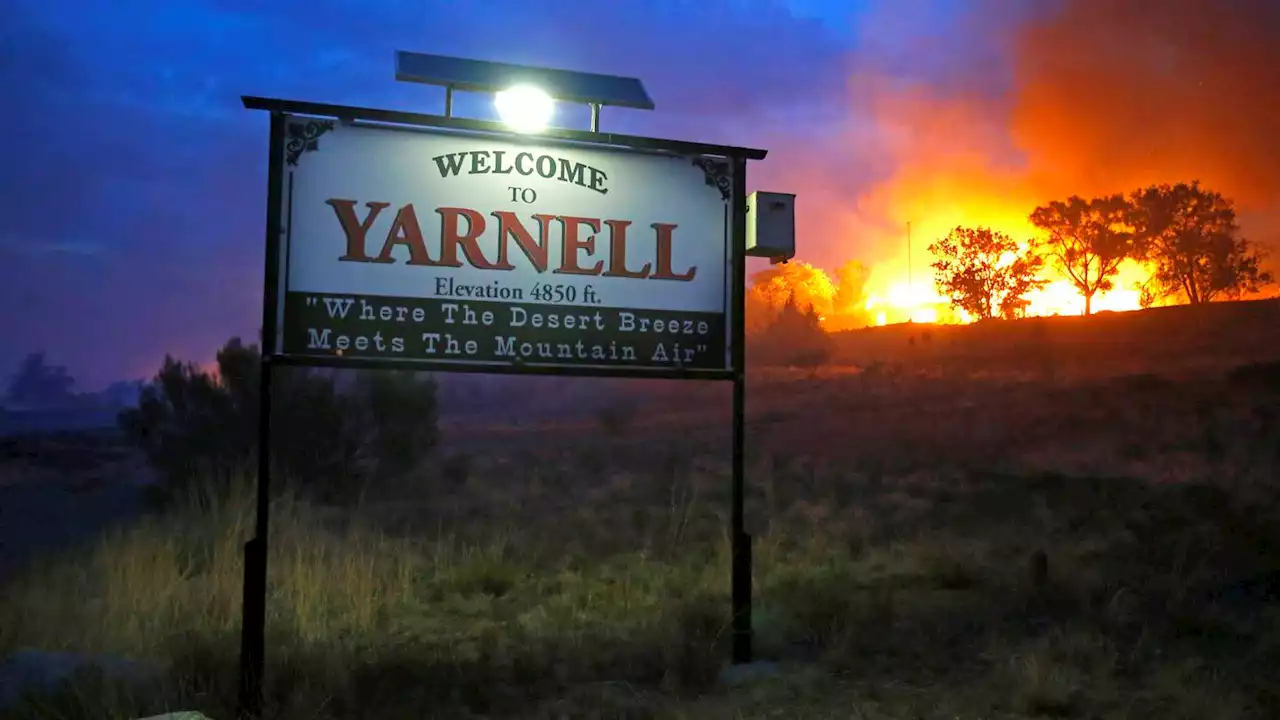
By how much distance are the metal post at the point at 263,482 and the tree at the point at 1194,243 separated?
52144 millimetres

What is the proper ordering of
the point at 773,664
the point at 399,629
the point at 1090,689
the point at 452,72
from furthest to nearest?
the point at 399,629, the point at 452,72, the point at 773,664, the point at 1090,689

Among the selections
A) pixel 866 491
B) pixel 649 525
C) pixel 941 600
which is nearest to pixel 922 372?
pixel 866 491

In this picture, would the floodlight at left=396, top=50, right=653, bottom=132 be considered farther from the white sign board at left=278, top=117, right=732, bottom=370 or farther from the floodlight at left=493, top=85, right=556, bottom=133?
the white sign board at left=278, top=117, right=732, bottom=370

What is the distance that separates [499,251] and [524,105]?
105 centimetres

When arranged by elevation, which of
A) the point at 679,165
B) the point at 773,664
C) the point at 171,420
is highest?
the point at 679,165

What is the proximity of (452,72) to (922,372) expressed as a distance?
32588mm

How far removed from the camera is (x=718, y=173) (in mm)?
6199

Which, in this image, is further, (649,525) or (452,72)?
(649,525)

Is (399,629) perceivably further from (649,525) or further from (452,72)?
(649,525)

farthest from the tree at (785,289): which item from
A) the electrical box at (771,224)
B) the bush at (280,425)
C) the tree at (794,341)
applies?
the electrical box at (771,224)

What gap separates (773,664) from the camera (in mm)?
5520

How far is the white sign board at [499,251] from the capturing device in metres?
5.38

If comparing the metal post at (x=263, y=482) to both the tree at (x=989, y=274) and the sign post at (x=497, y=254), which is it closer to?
the sign post at (x=497, y=254)

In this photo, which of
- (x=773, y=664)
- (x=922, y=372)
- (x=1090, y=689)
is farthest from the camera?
(x=922, y=372)
